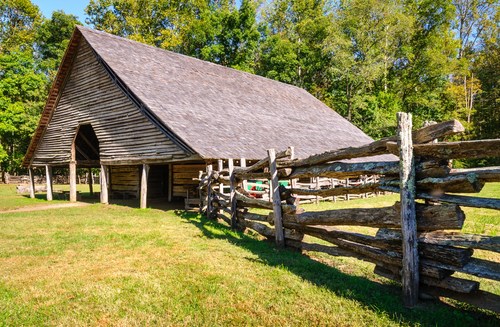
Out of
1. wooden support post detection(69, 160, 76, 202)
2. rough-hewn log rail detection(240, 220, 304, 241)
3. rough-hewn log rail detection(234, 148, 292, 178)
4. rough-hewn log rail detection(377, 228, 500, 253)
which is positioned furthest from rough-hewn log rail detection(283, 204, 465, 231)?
wooden support post detection(69, 160, 76, 202)

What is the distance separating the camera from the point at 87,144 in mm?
20344

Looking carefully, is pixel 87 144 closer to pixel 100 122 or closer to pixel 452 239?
pixel 100 122

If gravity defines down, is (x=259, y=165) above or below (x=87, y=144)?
below

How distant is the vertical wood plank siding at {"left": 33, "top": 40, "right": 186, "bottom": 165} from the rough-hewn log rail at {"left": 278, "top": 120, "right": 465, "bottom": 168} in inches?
281

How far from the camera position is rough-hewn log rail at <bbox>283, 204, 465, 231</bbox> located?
3.69 m

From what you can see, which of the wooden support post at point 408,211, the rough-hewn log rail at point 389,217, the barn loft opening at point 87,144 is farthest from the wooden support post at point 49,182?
the wooden support post at point 408,211

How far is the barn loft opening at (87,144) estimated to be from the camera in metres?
18.5

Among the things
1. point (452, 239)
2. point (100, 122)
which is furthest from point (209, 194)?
point (100, 122)

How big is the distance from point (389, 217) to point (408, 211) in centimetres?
45

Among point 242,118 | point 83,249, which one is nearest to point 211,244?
point 83,249

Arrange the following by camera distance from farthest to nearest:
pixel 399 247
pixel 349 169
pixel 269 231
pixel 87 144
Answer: pixel 87 144
pixel 269 231
pixel 349 169
pixel 399 247

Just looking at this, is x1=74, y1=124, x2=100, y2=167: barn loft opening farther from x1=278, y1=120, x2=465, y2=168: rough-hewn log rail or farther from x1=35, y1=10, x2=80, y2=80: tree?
x1=35, y1=10, x2=80, y2=80: tree

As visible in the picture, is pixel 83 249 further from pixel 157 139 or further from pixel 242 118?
pixel 242 118

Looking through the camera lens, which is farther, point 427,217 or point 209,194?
point 209,194
